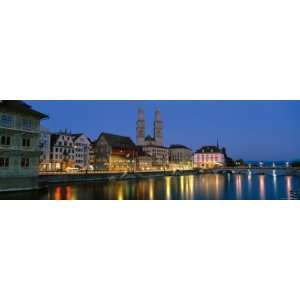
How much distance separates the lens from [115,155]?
26.6 meters

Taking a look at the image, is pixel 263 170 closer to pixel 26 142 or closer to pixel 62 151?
pixel 62 151

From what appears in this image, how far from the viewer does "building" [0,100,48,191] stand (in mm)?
12016

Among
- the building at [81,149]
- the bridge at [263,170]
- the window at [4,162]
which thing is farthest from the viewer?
the bridge at [263,170]

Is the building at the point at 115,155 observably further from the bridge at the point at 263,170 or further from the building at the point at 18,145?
the bridge at the point at 263,170

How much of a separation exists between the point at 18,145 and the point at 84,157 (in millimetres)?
12673

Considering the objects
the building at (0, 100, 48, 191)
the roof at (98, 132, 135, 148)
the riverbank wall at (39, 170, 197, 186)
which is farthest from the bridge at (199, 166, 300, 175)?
the building at (0, 100, 48, 191)

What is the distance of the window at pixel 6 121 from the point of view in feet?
39.2

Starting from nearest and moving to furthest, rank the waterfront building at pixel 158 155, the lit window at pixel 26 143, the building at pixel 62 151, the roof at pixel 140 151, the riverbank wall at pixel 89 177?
the lit window at pixel 26 143, the riverbank wall at pixel 89 177, the building at pixel 62 151, the roof at pixel 140 151, the waterfront building at pixel 158 155

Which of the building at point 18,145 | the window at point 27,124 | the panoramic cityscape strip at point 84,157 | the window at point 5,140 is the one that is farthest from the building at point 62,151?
the window at point 5,140

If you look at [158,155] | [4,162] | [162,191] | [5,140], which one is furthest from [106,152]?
[5,140]

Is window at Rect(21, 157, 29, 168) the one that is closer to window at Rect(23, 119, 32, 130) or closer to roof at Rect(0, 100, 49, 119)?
window at Rect(23, 119, 32, 130)

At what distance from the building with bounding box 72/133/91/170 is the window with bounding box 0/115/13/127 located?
12.3m
